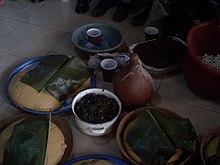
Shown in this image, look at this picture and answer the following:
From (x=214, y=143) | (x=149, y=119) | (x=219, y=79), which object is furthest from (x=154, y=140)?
(x=219, y=79)

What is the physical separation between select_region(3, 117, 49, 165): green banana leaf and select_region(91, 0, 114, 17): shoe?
1.21 meters

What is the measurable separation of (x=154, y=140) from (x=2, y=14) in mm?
1660

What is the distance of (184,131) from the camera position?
1172 mm

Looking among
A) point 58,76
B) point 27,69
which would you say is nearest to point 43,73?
point 58,76

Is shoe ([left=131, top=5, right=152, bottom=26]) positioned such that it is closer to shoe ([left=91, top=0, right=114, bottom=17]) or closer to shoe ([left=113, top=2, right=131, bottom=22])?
shoe ([left=113, top=2, right=131, bottom=22])

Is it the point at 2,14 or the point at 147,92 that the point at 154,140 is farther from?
the point at 2,14

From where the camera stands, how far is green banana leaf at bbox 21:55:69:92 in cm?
138

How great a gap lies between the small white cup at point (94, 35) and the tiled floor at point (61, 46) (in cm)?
16

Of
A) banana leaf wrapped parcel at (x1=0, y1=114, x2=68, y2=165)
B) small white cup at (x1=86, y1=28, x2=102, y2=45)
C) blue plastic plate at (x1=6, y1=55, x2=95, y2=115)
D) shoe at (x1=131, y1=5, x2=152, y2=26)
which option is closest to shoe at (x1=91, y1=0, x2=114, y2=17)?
shoe at (x1=131, y1=5, x2=152, y2=26)

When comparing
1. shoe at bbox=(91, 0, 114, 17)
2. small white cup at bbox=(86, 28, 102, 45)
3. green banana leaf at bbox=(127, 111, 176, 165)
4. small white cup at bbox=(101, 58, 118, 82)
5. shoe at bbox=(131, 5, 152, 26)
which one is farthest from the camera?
shoe at bbox=(91, 0, 114, 17)

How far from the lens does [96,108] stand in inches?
51.2

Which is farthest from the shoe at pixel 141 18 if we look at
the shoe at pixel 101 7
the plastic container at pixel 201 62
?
the plastic container at pixel 201 62

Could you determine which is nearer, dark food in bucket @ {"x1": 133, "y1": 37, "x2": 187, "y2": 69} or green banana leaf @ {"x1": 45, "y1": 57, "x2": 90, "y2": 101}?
green banana leaf @ {"x1": 45, "y1": 57, "x2": 90, "y2": 101}

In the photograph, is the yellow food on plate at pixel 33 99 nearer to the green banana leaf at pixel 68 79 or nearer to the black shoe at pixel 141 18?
the green banana leaf at pixel 68 79
